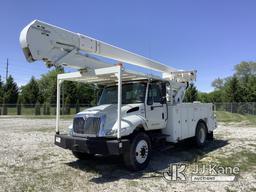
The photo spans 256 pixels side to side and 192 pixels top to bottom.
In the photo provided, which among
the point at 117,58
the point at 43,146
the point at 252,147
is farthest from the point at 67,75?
the point at 252,147

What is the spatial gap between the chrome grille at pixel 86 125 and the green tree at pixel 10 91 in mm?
46316

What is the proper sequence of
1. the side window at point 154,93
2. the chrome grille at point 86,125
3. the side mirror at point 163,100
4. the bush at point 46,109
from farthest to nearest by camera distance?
the bush at point 46,109 < the side mirror at point 163,100 < the side window at point 154,93 < the chrome grille at point 86,125

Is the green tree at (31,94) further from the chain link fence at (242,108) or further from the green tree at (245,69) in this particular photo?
the green tree at (245,69)

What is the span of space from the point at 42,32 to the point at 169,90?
4592 mm

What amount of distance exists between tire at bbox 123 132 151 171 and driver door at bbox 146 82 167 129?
2.09 feet

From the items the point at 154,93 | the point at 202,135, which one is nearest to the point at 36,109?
the point at 202,135

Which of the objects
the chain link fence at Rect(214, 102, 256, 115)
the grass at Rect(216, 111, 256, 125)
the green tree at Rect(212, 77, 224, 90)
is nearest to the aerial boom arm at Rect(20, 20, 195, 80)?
the grass at Rect(216, 111, 256, 125)

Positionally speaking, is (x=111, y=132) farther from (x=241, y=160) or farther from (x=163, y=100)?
(x=241, y=160)

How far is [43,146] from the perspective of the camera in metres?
10.5

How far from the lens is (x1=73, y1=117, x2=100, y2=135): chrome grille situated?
22.5ft

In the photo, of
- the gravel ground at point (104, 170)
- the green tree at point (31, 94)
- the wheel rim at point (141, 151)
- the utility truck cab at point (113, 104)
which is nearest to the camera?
the gravel ground at point (104, 170)

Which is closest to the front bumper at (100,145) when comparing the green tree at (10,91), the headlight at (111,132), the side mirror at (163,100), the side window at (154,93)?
the headlight at (111,132)

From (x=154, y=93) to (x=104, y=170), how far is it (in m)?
2.59

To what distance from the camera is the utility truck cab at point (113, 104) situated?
20.6 feet
